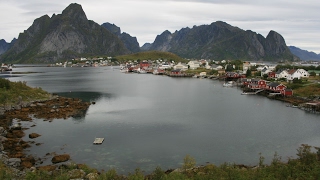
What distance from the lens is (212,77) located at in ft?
266

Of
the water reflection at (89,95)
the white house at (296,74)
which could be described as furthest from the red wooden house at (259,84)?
the water reflection at (89,95)

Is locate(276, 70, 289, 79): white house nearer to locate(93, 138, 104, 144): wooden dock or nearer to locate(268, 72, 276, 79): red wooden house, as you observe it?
locate(268, 72, 276, 79): red wooden house

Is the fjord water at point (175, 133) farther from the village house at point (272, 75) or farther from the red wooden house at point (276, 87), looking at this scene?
the village house at point (272, 75)

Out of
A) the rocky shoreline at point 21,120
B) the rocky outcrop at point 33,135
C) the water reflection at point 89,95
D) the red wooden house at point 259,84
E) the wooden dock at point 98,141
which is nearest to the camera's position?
the rocky shoreline at point 21,120

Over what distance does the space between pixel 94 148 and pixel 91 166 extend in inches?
139

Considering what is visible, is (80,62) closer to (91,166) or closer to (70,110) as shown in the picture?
(70,110)

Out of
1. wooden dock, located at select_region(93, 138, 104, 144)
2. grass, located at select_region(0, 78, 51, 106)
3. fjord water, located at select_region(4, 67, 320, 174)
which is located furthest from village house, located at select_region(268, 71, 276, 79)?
wooden dock, located at select_region(93, 138, 104, 144)

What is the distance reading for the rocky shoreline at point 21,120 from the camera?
18.8 meters

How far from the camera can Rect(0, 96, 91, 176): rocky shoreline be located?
61.6ft

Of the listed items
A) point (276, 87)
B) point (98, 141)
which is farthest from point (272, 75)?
point (98, 141)

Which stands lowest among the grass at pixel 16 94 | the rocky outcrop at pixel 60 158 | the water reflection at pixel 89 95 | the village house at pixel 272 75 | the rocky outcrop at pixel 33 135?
the rocky outcrop at pixel 60 158

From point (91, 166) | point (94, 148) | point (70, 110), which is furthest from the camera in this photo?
point (70, 110)

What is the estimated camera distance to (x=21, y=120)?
30.5m

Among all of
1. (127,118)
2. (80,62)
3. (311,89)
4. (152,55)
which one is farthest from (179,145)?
(80,62)
